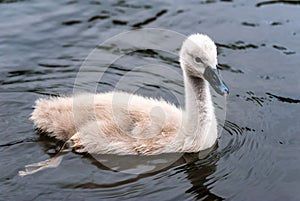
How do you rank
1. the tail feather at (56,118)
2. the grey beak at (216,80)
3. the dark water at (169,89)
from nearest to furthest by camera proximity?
the dark water at (169,89)
the grey beak at (216,80)
the tail feather at (56,118)

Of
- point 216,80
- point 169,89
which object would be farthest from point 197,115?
point 169,89

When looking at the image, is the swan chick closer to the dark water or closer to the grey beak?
the grey beak

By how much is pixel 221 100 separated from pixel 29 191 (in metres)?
2.44

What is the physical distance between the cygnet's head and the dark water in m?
0.68

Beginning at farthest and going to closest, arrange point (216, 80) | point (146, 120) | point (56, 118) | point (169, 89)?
point (169, 89) < point (56, 118) < point (146, 120) < point (216, 80)

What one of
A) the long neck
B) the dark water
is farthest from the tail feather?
the long neck

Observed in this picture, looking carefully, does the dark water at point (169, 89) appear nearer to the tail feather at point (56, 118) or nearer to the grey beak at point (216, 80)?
the tail feather at point (56, 118)

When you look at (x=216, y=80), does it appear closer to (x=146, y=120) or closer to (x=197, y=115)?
(x=197, y=115)

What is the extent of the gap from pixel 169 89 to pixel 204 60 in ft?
4.73

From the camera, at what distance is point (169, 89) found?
22.4 feet

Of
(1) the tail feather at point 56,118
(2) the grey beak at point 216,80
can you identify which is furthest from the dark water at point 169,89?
(2) the grey beak at point 216,80

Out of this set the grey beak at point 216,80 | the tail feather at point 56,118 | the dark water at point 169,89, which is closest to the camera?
the dark water at point 169,89

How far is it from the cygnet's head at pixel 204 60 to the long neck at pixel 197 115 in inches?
4.4

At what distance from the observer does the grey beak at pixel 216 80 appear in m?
5.34
